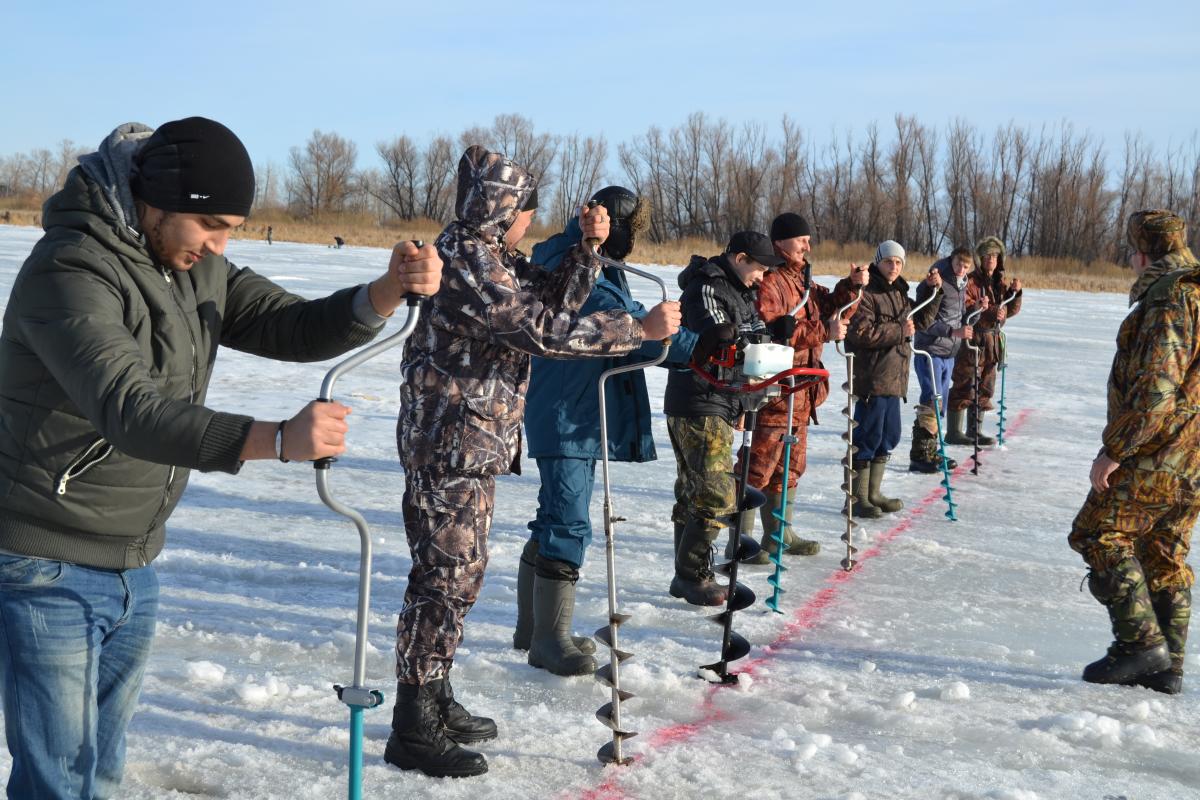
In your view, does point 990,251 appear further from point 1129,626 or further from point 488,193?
point 488,193

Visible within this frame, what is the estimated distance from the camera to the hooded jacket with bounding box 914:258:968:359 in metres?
9.61

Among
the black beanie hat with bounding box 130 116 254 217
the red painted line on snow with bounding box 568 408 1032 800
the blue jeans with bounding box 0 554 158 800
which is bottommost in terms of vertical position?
the red painted line on snow with bounding box 568 408 1032 800

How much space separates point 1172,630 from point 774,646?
1574 mm

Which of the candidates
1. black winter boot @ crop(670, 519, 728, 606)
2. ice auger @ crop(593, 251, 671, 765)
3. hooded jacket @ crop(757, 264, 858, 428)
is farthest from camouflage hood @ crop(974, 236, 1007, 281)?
ice auger @ crop(593, 251, 671, 765)

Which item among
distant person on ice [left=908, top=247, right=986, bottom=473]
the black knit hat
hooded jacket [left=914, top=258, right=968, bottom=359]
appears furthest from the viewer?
hooded jacket [left=914, top=258, right=968, bottom=359]

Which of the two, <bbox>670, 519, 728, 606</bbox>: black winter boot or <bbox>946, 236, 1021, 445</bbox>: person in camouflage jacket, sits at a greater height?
<bbox>946, 236, 1021, 445</bbox>: person in camouflage jacket

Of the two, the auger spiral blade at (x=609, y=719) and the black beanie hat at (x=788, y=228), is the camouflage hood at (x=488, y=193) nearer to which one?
the auger spiral blade at (x=609, y=719)

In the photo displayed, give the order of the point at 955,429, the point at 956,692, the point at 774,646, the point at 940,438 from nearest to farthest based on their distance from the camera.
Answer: the point at 956,692
the point at 774,646
the point at 940,438
the point at 955,429

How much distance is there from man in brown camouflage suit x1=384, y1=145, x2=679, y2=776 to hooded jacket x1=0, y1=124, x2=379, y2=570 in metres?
1.07

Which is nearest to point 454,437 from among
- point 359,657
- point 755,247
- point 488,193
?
point 488,193

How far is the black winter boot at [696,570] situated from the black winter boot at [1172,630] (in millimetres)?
1821

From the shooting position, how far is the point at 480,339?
3422mm

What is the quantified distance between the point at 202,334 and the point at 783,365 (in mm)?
2248

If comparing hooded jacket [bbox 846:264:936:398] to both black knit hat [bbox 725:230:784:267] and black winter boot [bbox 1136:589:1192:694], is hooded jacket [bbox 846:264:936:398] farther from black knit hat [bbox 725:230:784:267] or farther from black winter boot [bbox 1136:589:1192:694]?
black winter boot [bbox 1136:589:1192:694]
